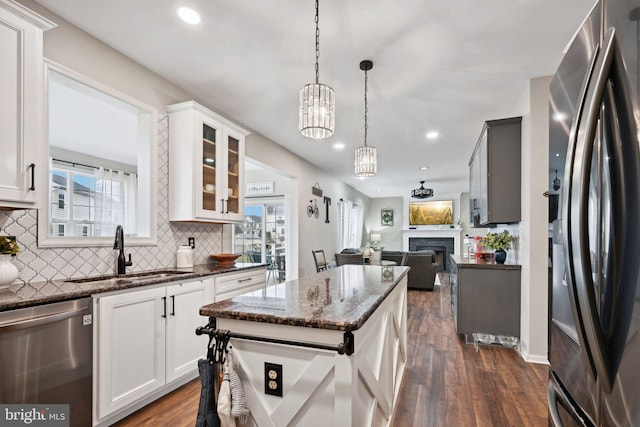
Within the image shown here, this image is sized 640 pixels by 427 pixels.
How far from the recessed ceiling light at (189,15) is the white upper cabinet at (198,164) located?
82 centimetres

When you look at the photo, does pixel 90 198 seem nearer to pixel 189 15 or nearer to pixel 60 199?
pixel 60 199

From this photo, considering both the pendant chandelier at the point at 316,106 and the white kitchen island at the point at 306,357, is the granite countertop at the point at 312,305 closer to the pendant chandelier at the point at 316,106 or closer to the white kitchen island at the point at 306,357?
the white kitchen island at the point at 306,357

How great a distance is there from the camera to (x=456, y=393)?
2.52 meters

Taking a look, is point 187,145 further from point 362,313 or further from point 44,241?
point 362,313

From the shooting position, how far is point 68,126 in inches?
171

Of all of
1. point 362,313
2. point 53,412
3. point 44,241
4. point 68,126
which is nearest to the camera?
point 362,313

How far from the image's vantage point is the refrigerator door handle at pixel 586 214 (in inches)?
26.0

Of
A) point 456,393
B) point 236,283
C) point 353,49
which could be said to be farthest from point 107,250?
point 456,393

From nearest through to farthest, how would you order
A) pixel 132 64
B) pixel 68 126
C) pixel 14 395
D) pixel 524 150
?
pixel 14 395, pixel 132 64, pixel 524 150, pixel 68 126

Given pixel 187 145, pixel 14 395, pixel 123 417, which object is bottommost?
pixel 123 417

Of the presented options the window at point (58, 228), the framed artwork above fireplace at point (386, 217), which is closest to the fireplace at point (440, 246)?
the framed artwork above fireplace at point (386, 217)

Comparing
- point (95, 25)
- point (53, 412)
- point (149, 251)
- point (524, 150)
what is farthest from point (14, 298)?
point (524, 150)

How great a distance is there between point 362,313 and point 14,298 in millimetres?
1675

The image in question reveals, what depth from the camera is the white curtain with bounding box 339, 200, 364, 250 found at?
28.7 ft
